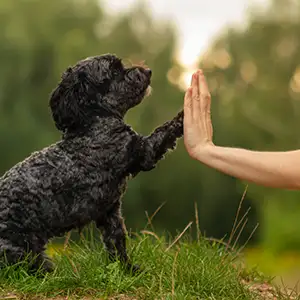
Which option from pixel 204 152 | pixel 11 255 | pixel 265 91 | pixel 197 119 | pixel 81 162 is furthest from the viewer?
pixel 265 91

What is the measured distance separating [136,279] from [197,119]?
1432mm

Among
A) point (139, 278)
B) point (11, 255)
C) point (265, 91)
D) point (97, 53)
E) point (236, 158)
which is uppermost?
point (236, 158)

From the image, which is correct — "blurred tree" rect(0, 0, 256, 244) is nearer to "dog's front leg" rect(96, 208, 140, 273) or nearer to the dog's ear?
"dog's front leg" rect(96, 208, 140, 273)

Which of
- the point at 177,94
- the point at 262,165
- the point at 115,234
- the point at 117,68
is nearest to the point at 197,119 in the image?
the point at 262,165

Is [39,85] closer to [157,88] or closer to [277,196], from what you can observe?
[157,88]

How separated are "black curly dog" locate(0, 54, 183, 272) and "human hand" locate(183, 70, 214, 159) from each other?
27 cm

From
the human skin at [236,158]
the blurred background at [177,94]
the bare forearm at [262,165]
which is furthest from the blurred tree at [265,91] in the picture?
the bare forearm at [262,165]

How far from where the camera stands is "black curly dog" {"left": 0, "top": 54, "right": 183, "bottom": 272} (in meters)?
5.39

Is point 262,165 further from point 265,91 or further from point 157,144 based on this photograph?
point 265,91

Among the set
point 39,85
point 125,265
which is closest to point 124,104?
point 125,265

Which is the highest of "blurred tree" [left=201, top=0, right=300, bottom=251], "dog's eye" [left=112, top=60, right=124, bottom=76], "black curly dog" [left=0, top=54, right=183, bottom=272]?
"dog's eye" [left=112, top=60, right=124, bottom=76]

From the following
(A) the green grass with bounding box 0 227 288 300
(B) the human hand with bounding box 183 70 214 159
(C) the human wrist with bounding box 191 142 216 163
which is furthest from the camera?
(A) the green grass with bounding box 0 227 288 300

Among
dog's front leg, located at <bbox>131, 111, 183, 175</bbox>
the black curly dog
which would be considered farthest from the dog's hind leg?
dog's front leg, located at <bbox>131, 111, 183, 175</bbox>

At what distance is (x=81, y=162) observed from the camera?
5406 mm
